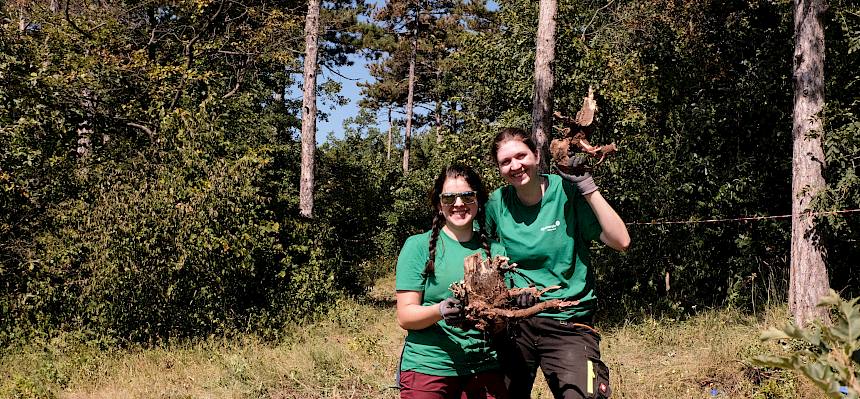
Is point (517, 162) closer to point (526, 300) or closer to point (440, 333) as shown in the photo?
point (526, 300)

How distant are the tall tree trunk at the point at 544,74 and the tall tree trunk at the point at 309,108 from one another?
7.46m

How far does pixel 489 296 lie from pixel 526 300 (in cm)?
18

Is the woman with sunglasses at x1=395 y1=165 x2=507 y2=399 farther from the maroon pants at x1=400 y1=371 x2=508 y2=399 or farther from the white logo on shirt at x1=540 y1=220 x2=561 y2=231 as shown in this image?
the white logo on shirt at x1=540 y1=220 x2=561 y2=231

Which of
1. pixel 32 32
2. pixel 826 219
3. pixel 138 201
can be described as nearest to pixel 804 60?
pixel 826 219

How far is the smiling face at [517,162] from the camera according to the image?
2.92 meters

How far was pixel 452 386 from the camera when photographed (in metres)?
2.81

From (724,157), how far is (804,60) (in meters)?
3.43

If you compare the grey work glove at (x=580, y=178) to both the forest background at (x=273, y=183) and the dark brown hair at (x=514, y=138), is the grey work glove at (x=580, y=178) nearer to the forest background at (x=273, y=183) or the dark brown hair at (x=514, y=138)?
the dark brown hair at (x=514, y=138)

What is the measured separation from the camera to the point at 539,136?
27.0ft

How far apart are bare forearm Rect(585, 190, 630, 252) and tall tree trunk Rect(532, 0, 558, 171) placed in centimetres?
517

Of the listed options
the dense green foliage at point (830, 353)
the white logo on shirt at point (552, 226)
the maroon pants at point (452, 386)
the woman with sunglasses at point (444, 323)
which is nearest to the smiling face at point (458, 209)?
the woman with sunglasses at point (444, 323)

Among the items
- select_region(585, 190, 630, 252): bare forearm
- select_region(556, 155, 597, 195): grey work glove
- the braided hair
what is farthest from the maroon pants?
select_region(556, 155, 597, 195): grey work glove

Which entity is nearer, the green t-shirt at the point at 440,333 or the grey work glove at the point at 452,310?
the grey work glove at the point at 452,310

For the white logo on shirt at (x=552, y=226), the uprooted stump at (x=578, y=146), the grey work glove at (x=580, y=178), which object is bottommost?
the white logo on shirt at (x=552, y=226)
